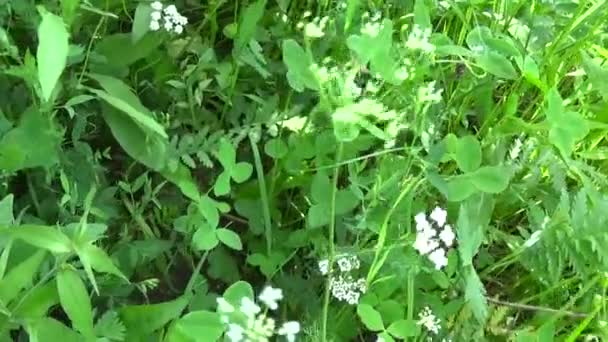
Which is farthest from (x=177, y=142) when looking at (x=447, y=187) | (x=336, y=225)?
(x=447, y=187)

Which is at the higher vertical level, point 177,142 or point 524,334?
point 177,142

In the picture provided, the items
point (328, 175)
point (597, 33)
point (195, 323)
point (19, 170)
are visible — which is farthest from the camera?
point (597, 33)

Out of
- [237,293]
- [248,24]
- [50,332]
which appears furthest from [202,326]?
[248,24]

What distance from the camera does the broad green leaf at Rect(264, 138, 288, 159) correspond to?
1.47 meters

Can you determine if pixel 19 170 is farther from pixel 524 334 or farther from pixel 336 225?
pixel 524 334

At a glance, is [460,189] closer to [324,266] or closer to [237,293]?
[324,266]

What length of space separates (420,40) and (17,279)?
61 centimetres

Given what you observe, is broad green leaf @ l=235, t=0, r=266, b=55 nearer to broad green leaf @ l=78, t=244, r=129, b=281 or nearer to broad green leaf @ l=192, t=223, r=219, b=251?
broad green leaf @ l=192, t=223, r=219, b=251

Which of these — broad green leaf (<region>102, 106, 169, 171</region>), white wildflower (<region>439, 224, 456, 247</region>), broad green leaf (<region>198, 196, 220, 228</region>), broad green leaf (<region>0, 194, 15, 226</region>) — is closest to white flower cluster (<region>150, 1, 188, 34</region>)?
broad green leaf (<region>102, 106, 169, 171</region>)

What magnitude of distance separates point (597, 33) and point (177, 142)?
67cm

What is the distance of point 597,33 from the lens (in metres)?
1.61

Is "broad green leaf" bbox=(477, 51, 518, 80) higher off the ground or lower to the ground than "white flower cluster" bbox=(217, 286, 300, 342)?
higher

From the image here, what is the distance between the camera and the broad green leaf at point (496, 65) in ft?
4.78

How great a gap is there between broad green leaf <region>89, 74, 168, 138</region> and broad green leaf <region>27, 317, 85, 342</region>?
28 centimetres
